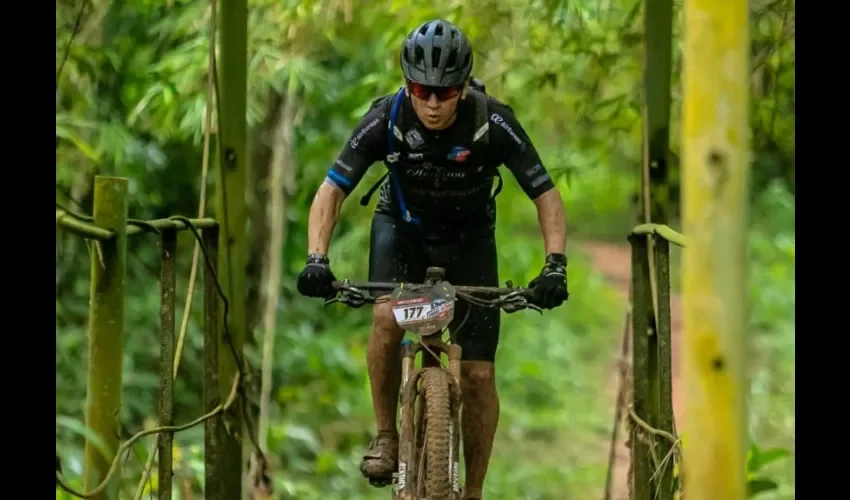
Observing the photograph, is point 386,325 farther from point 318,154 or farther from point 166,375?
point 318,154

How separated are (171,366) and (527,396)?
21.4 ft

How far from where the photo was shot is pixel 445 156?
10.9 feet

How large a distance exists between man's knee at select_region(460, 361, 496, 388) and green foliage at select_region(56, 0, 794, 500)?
154cm

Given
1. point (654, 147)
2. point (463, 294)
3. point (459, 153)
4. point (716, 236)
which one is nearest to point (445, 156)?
Answer: point (459, 153)

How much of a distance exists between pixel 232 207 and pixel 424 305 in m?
1.32

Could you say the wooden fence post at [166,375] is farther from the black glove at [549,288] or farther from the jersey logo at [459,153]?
the black glove at [549,288]

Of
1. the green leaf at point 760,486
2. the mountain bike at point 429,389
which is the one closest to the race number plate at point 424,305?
the mountain bike at point 429,389

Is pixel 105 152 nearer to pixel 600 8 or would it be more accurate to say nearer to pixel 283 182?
pixel 283 182

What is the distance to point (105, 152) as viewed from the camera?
564cm

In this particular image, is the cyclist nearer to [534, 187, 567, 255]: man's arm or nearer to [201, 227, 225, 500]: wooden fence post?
[534, 187, 567, 255]: man's arm

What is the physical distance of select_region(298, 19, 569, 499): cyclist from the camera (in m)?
3.20

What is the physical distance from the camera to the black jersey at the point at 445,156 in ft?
10.9

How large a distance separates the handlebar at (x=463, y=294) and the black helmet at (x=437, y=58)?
2.06 ft
